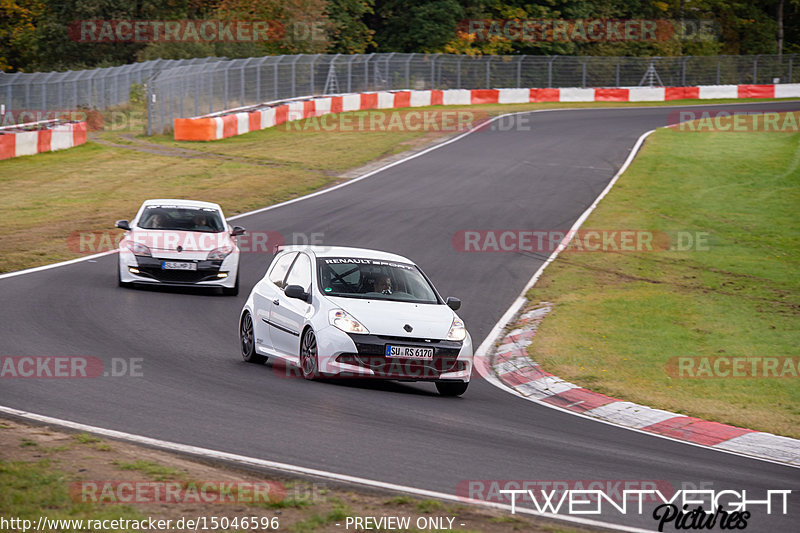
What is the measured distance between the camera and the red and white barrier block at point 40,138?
35.3 meters

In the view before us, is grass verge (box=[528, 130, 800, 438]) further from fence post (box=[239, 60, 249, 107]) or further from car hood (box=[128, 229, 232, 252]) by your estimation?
fence post (box=[239, 60, 249, 107])

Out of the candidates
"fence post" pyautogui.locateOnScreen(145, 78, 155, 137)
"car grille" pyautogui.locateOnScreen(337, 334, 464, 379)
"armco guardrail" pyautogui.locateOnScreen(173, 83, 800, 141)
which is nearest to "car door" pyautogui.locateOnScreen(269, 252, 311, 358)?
"car grille" pyautogui.locateOnScreen(337, 334, 464, 379)

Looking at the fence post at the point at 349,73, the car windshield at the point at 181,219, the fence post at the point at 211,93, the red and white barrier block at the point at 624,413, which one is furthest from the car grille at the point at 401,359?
the fence post at the point at 349,73

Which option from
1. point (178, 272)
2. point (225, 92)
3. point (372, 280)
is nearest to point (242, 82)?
point (225, 92)

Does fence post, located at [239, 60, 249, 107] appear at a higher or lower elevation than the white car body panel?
higher

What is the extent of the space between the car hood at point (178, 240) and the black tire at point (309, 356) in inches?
247

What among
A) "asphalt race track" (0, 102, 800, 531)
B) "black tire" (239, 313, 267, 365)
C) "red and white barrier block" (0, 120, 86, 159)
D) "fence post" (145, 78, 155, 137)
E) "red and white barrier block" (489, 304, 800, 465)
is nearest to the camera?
"asphalt race track" (0, 102, 800, 531)

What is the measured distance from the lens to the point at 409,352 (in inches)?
451

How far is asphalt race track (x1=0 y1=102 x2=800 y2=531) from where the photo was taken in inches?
Answer: 329

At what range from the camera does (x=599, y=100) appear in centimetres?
6041

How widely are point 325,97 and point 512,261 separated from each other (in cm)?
2843

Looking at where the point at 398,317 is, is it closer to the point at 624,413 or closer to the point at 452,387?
the point at 452,387

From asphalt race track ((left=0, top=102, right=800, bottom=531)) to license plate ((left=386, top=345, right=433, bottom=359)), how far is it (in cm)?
44

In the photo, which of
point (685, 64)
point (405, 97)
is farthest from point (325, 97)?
point (685, 64)
